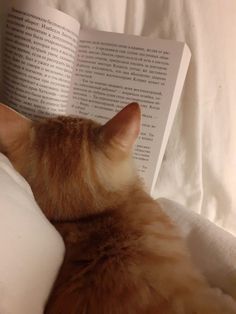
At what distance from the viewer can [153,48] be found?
937 millimetres

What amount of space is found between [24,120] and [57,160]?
0.10 m

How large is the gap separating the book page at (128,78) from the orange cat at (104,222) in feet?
0.49

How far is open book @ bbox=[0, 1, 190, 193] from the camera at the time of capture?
858mm

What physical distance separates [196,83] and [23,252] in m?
0.59

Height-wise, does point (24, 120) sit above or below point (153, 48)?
below

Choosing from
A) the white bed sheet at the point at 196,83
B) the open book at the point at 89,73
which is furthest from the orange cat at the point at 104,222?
the white bed sheet at the point at 196,83

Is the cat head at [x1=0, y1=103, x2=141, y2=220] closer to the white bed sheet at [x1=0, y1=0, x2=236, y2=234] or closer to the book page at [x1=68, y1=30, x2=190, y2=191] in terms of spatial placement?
the book page at [x1=68, y1=30, x2=190, y2=191]

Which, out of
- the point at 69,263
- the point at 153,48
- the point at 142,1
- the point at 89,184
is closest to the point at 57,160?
the point at 89,184

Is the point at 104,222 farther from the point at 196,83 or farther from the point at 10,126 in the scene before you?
the point at 196,83

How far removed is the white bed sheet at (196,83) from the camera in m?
0.98

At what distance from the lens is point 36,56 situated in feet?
2.81

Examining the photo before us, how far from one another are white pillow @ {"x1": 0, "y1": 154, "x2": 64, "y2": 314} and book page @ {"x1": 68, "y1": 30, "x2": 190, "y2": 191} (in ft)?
1.17

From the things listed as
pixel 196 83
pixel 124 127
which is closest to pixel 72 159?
pixel 124 127

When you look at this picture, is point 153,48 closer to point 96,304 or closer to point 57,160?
point 57,160
